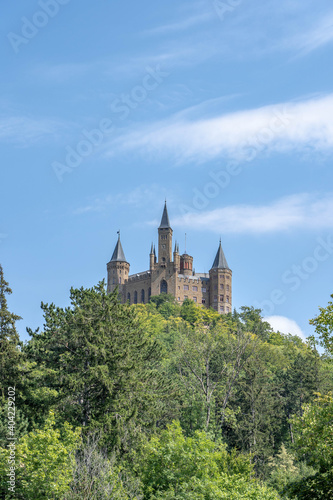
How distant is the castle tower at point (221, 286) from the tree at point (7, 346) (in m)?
90.5

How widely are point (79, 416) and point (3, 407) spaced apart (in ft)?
13.8

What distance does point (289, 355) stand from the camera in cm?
7962

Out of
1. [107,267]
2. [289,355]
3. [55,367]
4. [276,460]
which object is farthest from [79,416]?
[107,267]

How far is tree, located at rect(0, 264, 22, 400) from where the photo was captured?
34.2m

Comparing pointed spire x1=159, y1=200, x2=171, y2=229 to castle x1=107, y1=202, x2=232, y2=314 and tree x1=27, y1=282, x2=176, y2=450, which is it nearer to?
castle x1=107, y1=202, x2=232, y2=314

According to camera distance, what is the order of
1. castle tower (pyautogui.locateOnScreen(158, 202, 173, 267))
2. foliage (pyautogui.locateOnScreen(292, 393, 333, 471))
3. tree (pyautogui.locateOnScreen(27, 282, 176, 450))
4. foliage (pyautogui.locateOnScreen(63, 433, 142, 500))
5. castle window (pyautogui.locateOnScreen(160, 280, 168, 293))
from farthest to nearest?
castle tower (pyautogui.locateOnScreen(158, 202, 173, 267)) < castle window (pyautogui.locateOnScreen(160, 280, 168, 293)) < tree (pyautogui.locateOnScreen(27, 282, 176, 450)) < foliage (pyautogui.locateOnScreen(63, 433, 142, 500)) < foliage (pyautogui.locateOnScreen(292, 393, 333, 471))

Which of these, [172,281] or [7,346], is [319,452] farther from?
[172,281]

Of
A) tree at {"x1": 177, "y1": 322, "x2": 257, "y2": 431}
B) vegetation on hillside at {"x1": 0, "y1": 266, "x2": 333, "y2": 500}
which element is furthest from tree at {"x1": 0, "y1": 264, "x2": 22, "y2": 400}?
tree at {"x1": 177, "y1": 322, "x2": 257, "y2": 431}

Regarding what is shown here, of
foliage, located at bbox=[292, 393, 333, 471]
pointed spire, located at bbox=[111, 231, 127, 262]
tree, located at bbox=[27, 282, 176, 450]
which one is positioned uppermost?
pointed spire, located at bbox=[111, 231, 127, 262]

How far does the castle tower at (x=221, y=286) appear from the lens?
125250mm

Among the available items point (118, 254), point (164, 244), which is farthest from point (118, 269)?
point (164, 244)

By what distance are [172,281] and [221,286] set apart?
9.87 meters

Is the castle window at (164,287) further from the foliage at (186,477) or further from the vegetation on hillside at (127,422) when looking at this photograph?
the foliage at (186,477)

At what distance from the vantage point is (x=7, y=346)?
113 feet
